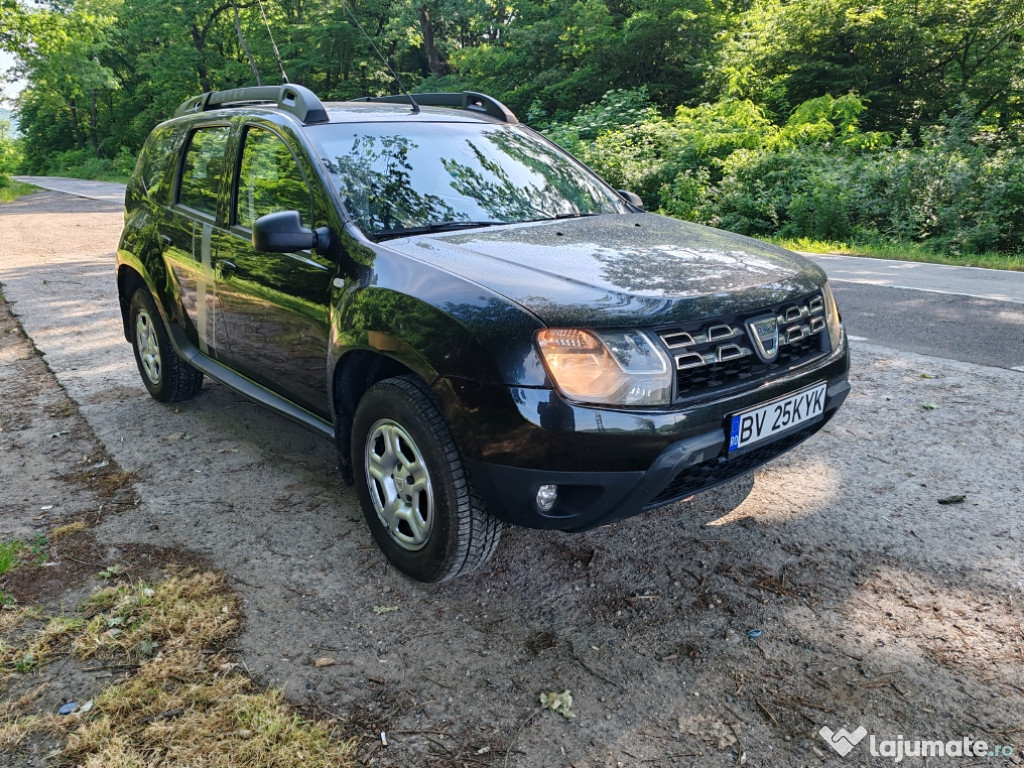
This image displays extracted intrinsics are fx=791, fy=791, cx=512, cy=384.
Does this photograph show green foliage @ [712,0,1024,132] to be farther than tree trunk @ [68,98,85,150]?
No

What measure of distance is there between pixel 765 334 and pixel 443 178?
1567 millimetres

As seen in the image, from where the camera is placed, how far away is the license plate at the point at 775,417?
2.60m

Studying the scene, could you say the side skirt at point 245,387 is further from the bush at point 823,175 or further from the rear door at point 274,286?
the bush at point 823,175

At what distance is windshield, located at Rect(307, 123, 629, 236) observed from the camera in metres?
3.23

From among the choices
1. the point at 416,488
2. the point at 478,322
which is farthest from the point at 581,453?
the point at 416,488

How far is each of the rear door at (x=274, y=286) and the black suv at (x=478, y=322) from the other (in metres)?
0.01

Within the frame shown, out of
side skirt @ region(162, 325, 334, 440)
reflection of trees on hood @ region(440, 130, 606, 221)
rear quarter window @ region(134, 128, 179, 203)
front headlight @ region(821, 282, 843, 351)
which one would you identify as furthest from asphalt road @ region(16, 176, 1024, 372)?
rear quarter window @ region(134, 128, 179, 203)

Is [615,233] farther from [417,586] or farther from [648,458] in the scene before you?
[417,586]

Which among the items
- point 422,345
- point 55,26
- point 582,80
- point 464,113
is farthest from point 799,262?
point 55,26

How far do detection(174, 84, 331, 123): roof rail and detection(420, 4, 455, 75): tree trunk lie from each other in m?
30.1

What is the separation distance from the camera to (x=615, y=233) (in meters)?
3.29

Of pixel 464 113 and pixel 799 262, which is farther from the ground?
pixel 464 113

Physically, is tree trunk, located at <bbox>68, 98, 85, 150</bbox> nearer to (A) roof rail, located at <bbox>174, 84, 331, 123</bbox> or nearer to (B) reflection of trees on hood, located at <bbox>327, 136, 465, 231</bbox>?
(A) roof rail, located at <bbox>174, 84, 331, 123</bbox>

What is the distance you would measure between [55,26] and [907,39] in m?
25.1
